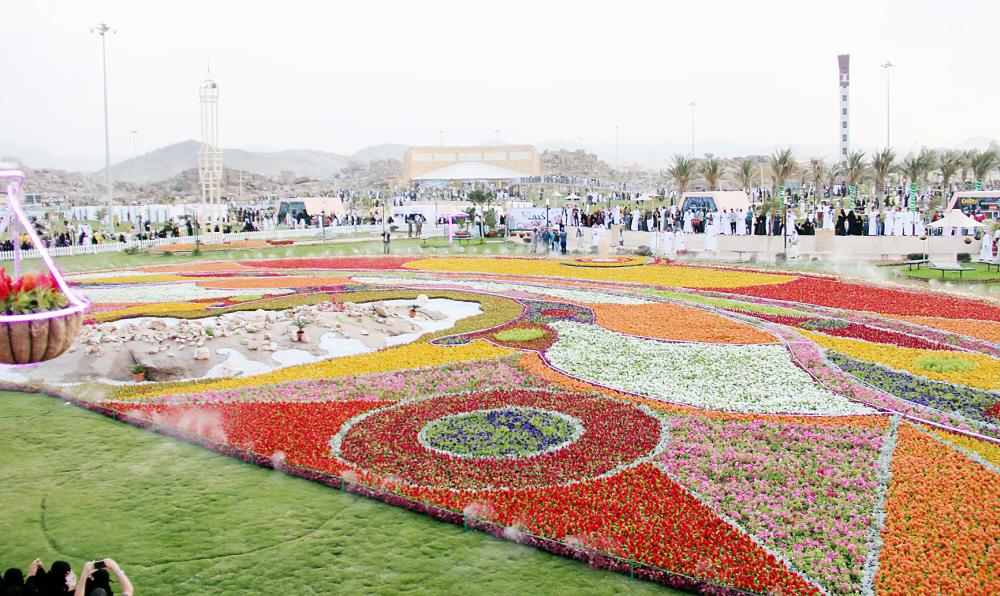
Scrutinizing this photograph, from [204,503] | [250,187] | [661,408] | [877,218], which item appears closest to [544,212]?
[877,218]

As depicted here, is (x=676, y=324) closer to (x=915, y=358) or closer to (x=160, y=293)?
(x=915, y=358)

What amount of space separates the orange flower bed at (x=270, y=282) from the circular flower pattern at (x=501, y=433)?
1505 cm

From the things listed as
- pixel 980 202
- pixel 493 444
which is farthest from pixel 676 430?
pixel 980 202

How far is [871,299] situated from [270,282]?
17.6 metres

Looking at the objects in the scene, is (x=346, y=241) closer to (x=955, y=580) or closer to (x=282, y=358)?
(x=282, y=358)

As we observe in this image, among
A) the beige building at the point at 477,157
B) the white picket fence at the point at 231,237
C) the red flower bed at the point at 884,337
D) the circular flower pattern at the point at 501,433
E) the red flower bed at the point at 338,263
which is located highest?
the beige building at the point at 477,157

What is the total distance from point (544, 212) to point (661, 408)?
37.9 meters

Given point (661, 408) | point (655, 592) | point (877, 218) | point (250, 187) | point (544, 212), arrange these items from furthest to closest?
point (250, 187) < point (544, 212) < point (877, 218) < point (661, 408) < point (655, 592)

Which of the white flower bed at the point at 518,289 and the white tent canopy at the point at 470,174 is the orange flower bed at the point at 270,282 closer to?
the white flower bed at the point at 518,289

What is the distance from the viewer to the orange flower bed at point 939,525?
21.3ft

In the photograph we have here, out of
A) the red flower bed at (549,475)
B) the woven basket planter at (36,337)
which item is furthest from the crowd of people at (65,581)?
the red flower bed at (549,475)

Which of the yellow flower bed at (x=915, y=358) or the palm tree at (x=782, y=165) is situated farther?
the palm tree at (x=782, y=165)

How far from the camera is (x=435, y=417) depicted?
1115 centimetres

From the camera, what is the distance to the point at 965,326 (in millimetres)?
16906
